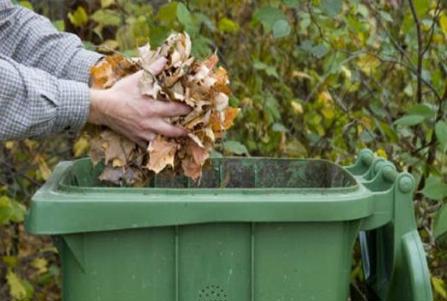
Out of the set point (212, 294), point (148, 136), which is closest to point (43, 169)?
point (148, 136)

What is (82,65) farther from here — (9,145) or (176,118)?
(9,145)

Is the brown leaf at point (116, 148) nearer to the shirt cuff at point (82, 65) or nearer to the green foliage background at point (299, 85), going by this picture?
the shirt cuff at point (82, 65)

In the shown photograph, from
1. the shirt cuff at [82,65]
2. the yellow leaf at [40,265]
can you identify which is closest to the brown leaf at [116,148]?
the shirt cuff at [82,65]

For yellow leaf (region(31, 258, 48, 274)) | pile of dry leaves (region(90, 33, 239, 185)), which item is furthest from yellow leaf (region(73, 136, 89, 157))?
pile of dry leaves (region(90, 33, 239, 185))

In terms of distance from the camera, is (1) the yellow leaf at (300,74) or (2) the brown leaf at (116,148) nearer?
(2) the brown leaf at (116,148)

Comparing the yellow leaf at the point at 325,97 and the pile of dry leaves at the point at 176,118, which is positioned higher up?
A: the pile of dry leaves at the point at 176,118

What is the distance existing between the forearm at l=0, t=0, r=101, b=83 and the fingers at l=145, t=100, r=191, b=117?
18.6 inches

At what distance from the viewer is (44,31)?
2.39m

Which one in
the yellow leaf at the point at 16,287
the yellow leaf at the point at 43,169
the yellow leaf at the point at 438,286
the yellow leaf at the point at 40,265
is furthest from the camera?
the yellow leaf at the point at 40,265

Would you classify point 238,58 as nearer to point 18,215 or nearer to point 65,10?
point 65,10

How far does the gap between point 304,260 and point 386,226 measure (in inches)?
11.3

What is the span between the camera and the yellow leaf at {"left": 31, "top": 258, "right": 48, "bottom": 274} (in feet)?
12.2

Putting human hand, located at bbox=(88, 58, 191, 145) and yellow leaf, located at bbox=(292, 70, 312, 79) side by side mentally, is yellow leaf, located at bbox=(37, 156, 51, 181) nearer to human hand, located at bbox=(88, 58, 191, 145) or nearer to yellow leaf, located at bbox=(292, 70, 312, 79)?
yellow leaf, located at bbox=(292, 70, 312, 79)

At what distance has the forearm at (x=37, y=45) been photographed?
2.34 meters
